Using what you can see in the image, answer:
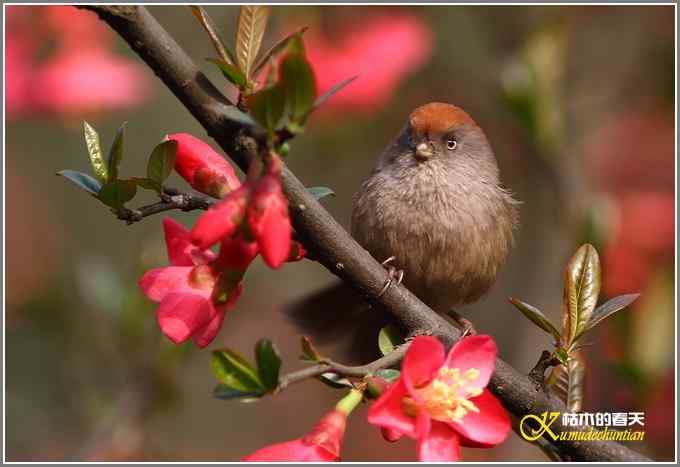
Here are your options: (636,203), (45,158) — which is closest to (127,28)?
(636,203)

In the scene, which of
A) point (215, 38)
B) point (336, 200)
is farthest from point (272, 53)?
point (336, 200)

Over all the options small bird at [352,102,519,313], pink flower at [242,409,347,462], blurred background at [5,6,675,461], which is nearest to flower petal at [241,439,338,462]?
pink flower at [242,409,347,462]

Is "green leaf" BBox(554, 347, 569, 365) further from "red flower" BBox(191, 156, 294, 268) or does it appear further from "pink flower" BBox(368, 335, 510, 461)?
"red flower" BBox(191, 156, 294, 268)

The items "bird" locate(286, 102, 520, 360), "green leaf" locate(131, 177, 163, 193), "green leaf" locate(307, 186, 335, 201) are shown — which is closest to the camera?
"green leaf" locate(131, 177, 163, 193)

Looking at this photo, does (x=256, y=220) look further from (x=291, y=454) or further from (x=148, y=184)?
(x=291, y=454)

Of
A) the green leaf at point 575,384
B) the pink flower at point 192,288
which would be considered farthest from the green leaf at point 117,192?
the green leaf at point 575,384

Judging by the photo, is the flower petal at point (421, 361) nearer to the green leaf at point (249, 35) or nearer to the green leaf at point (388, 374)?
the green leaf at point (388, 374)
